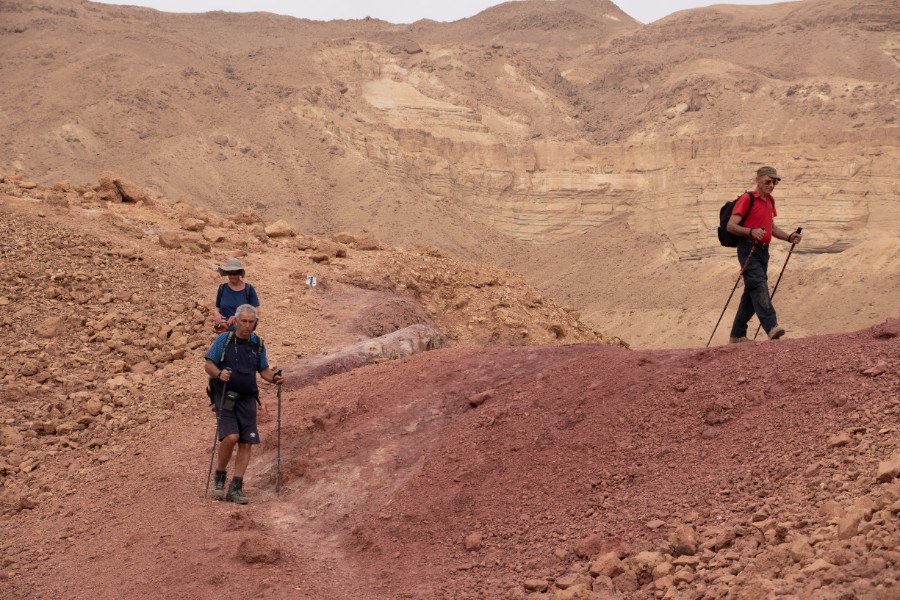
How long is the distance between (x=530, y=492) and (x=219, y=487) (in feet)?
8.24

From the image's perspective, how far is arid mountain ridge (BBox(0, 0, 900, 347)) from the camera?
39719mm

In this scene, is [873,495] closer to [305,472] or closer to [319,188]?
[305,472]

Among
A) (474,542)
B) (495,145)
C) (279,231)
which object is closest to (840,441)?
(474,542)

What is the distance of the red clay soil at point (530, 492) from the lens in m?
4.83

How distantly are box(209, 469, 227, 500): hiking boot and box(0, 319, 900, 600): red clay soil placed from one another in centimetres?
14

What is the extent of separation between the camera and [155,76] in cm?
4994

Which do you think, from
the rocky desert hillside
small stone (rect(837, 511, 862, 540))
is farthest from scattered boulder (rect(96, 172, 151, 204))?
small stone (rect(837, 511, 862, 540))

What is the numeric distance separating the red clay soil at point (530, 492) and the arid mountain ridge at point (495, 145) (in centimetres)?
2513

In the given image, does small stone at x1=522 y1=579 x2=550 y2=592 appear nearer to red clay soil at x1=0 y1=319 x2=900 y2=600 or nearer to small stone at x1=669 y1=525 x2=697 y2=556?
red clay soil at x1=0 y1=319 x2=900 y2=600

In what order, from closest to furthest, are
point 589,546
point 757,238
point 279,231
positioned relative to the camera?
point 589,546, point 757,238, point 279,231

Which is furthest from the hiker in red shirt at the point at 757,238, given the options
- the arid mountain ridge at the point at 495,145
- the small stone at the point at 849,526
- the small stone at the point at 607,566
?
the arid mountain ridge at the point at 495,145

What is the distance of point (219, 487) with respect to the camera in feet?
24.5

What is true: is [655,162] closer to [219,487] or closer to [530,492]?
[219,487]

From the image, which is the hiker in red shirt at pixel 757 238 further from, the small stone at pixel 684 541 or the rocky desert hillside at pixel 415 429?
the small stone at pixel 684 541
